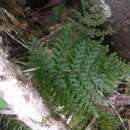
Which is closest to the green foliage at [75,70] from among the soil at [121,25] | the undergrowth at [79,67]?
the undergrowth at [79,67]

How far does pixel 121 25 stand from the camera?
1530mm

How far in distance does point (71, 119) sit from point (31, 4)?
1.95 feet

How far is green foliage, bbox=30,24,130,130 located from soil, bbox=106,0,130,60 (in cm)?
12

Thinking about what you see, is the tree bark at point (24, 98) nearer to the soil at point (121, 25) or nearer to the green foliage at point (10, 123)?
the green foliage at point (10, 123)

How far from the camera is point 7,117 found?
1.58 metres

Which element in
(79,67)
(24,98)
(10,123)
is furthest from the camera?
(10,123)

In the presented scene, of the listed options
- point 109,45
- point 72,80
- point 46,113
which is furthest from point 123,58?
point 46,113

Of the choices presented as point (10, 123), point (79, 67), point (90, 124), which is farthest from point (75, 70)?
point (10, 123)

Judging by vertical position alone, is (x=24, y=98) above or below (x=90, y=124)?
above

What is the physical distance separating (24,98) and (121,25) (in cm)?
55

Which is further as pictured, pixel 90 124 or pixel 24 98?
pixel 90 124

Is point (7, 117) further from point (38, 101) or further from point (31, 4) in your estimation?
point (31, 4)

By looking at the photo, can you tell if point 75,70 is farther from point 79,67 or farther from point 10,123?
point 10,123

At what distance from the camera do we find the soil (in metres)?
1.49
